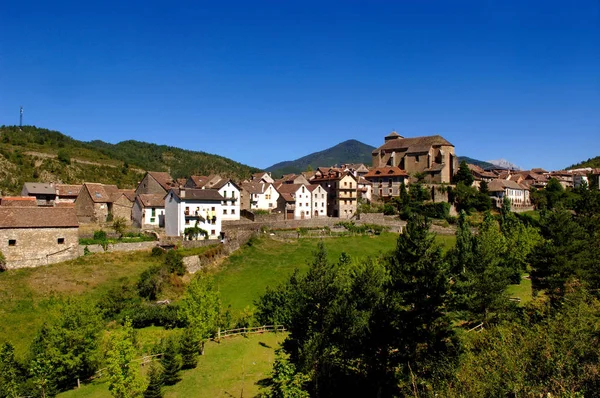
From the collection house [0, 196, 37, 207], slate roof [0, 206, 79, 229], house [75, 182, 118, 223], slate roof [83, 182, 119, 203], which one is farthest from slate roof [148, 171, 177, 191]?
slate roof [0, 206, 79, 229]

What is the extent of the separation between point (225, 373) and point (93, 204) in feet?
132

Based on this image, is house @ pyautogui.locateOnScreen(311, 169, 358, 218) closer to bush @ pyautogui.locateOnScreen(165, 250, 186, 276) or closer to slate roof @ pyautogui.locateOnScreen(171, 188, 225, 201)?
slate roof @ pyautogui.locateOnScreen(171, 188, 225, 201)

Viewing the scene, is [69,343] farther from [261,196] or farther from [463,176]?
[463,176]

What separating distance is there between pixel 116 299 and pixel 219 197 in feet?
73.5

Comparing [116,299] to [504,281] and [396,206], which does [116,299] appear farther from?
[396,206]

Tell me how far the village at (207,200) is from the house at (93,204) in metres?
0.13

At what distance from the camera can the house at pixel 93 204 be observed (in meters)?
55.8

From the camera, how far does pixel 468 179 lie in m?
80.2

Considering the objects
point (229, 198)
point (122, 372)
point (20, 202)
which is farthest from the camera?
point (229, 198)

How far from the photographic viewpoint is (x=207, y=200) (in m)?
53.3

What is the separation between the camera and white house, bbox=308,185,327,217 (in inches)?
Result: 2832

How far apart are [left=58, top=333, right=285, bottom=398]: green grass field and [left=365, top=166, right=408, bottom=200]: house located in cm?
5315

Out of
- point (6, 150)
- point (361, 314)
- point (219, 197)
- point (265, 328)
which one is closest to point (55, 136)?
point (6, 150)

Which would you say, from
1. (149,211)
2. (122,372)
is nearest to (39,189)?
(149,211)
